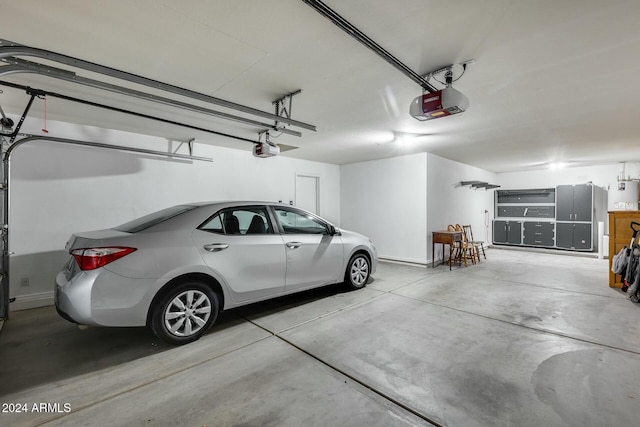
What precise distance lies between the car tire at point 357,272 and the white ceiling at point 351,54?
6.65 feet

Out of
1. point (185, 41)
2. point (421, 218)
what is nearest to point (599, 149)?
point (421, 218)

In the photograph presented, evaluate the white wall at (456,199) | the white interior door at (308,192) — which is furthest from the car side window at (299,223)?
the white wall at (456,199)

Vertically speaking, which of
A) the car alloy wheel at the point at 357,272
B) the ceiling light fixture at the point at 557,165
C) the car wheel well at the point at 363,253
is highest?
the ceiling light fixture at the point at 557,165

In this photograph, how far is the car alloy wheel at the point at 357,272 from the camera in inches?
161

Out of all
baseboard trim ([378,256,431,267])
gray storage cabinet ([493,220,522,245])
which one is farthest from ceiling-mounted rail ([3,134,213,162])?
gray storage cabinet ([493,220,522,245])

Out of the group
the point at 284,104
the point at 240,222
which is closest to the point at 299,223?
the point at 240,222

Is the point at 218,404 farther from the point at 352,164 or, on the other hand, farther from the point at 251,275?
the point at 352,164

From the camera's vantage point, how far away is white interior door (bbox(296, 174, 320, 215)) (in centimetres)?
663

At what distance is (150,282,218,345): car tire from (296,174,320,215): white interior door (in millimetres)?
4020

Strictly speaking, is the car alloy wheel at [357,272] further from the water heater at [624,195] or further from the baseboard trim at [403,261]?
the water heater at [624,195]

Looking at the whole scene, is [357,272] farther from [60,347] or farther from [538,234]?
[538,234]

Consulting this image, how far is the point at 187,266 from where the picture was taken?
8.30 ft

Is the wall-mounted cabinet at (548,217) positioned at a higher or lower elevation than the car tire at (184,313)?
higher

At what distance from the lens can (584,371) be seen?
6.89 feet
